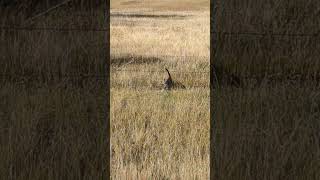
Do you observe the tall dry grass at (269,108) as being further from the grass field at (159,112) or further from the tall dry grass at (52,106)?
the tall dry grass at (52,106)

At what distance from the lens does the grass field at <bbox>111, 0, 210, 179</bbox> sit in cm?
309

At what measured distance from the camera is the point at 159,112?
4.07 metres

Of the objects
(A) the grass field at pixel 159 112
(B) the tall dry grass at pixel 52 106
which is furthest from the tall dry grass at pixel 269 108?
(B) the tall dry grass at pixel 52 106

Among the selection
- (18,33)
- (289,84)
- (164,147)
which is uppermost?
(18,33)

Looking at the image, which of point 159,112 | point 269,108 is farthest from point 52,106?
point 269,108

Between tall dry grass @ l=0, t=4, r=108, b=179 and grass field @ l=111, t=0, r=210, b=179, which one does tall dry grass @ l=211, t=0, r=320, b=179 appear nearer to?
grass field @ l=111, t=0, r=210, b=179

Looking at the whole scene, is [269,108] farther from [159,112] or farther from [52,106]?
[52,106]

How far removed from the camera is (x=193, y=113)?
4062 mm

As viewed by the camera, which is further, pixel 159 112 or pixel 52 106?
pixel 159 112

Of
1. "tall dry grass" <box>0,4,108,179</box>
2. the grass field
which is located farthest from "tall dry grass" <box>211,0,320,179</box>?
"tall dry grass" <box>0,4,108,179</box>

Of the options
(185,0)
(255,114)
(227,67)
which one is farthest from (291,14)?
(185,0)

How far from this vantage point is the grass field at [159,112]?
309cm

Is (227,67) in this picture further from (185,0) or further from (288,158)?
(185,0)

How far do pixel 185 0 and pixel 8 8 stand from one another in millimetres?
12827
